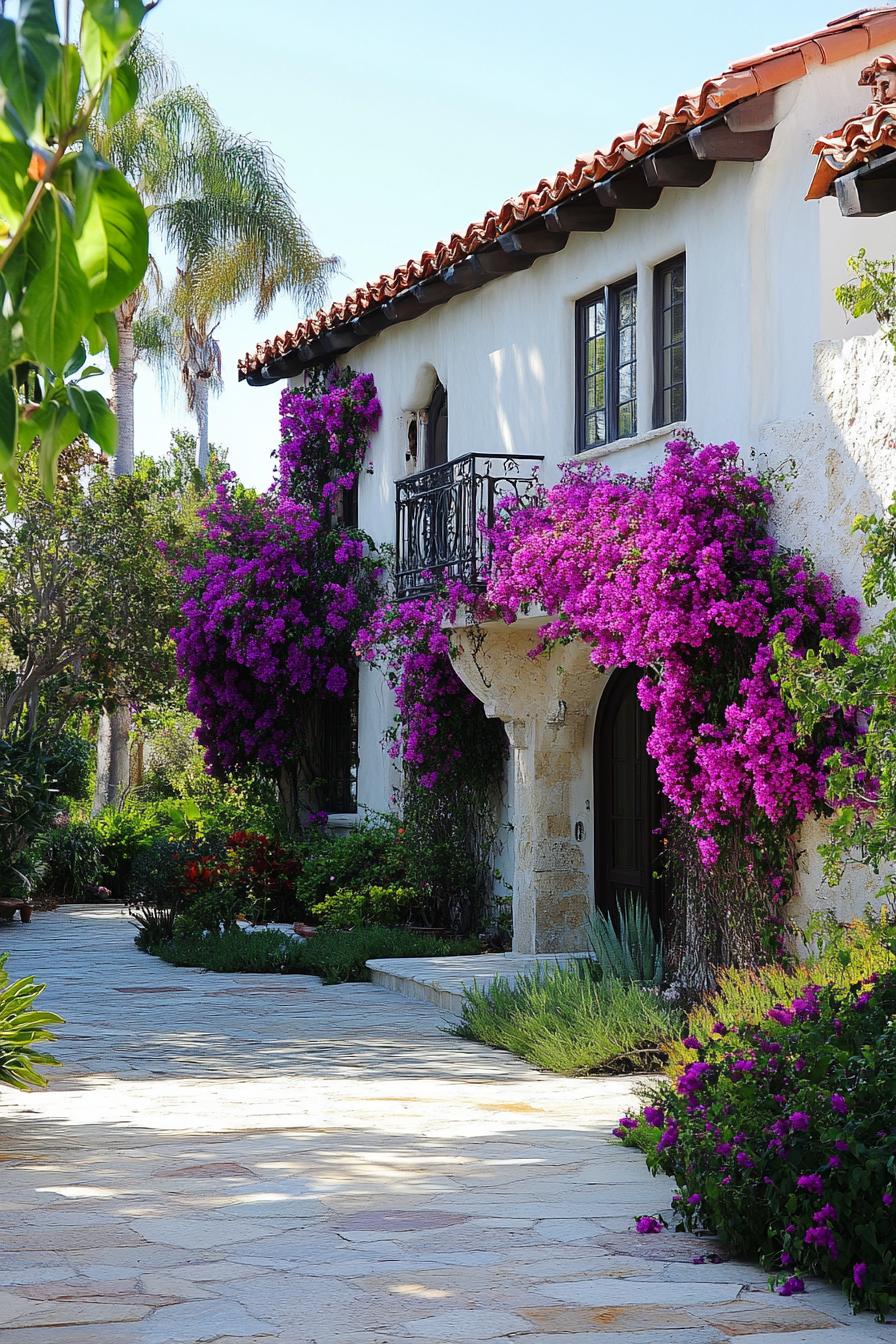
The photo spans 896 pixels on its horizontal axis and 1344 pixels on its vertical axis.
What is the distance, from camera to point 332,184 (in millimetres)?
20438

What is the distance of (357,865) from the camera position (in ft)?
51.7

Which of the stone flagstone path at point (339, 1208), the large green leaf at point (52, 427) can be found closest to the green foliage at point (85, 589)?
the stone flagstone path at point (339, 1208)

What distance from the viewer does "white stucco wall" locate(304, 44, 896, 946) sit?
9477 millimetres

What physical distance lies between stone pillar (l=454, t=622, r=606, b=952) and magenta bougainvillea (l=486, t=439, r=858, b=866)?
2.75 m

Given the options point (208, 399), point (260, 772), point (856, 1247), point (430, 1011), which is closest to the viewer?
point (856, 1247)

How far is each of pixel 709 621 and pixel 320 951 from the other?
5.38 m

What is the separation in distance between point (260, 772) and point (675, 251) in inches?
369

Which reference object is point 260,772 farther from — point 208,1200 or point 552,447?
point 208,1200

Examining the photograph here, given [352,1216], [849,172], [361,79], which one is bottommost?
[352,1216]

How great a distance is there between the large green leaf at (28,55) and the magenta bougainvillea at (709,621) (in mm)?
7673

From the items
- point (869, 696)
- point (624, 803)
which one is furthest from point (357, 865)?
point (869, 696)

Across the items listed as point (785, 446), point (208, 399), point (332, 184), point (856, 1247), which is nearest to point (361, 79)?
point (785, 446)

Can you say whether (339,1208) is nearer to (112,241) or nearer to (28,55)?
(112,241)

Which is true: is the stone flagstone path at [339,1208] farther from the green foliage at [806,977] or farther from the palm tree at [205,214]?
the palm tree at [205,214]
